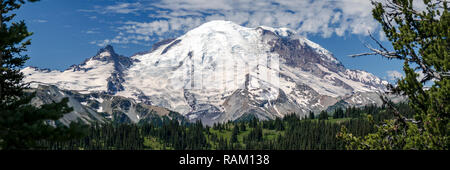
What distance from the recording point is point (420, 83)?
21.1 metres

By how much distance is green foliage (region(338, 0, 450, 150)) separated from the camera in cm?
2027

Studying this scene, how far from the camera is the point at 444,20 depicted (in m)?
21.1

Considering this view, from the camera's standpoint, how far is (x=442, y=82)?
65.8 ft

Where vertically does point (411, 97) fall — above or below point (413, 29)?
below

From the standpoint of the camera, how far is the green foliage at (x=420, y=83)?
20266 millimetres
